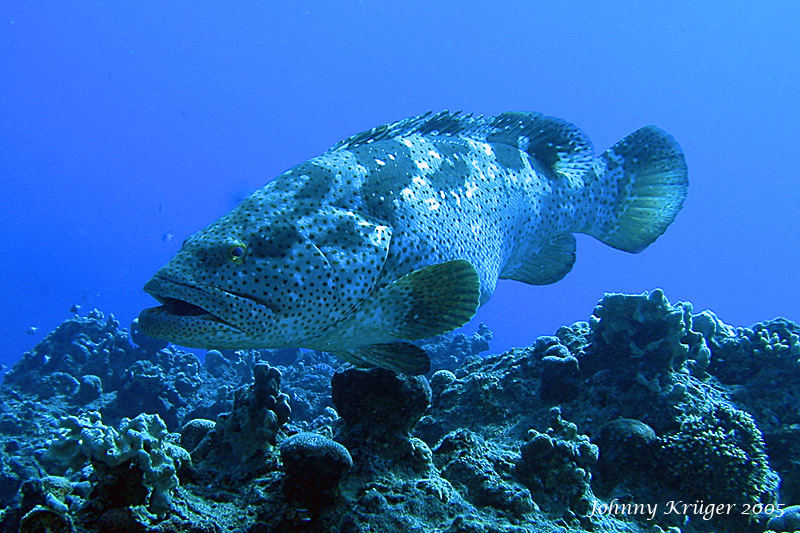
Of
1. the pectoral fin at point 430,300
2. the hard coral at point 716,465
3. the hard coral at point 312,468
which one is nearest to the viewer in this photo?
the hard coral at point 312,468

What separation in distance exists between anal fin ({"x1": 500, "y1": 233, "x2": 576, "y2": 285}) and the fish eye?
313 centimetres

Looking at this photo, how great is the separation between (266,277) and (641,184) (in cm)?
470

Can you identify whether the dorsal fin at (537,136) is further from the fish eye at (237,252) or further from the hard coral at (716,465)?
the hard coral at (716,465)

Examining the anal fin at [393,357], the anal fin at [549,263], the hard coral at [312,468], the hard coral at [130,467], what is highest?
the anal fin at [549,263]

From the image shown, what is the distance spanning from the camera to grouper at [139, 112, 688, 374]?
3045 millimetres

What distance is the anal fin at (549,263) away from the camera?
5.34m

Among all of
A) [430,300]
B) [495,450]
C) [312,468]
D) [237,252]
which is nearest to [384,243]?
[430,300]

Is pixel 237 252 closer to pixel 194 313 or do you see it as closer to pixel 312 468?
pixel 194 313

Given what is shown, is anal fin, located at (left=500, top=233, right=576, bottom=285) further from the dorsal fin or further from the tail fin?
the dorsal fin

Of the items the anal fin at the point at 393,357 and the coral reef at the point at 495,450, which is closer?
the coral reef at the point at 495,450

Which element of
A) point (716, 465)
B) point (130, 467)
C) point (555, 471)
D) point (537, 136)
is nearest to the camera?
point (130, 467)

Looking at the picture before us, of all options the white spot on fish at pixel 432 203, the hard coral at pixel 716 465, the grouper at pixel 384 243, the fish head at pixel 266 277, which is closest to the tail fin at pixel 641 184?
the grouper at pixel 384 243

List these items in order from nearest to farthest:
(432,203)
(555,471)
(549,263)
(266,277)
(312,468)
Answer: (312,468) → (266,277) → (555,471) → (432,203) → (549,263)

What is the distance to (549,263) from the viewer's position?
5387 mm
